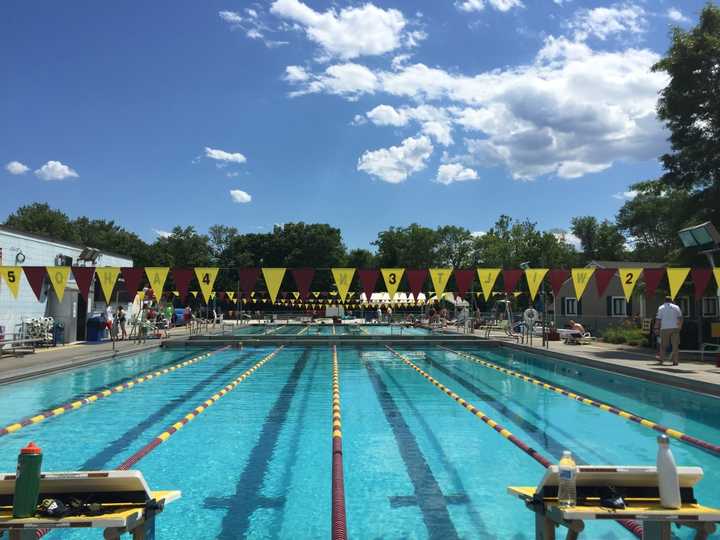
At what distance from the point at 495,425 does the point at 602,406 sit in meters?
2.90

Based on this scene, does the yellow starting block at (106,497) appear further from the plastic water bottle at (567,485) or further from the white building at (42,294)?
the white building at (42,294)

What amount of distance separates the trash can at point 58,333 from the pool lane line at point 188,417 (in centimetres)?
737

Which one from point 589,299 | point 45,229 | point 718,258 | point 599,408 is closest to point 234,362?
point 599,408

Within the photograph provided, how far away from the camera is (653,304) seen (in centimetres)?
2914

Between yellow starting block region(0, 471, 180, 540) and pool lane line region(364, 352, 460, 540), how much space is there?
2.47 metres

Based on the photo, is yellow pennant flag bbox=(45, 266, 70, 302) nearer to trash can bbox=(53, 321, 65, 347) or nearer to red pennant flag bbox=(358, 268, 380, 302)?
trash can bbox=(53, 321, 65, 347)

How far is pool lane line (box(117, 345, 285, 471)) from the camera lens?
6.35 metres

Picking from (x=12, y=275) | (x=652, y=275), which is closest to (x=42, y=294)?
(x=12, y=275)

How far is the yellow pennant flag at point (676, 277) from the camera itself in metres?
16.3

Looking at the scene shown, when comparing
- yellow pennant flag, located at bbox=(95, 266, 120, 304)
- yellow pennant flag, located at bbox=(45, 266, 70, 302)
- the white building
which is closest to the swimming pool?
yellow pennant flag, located at bbox=(95, 266, 120, 304)

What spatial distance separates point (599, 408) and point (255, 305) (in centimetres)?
4430

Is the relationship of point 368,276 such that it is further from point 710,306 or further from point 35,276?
point 710,306

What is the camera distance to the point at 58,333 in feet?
63.7

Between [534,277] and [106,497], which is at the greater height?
[534,277]
